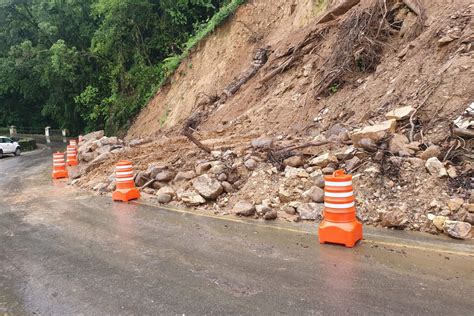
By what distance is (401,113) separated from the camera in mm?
9383

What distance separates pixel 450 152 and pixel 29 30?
41.6m

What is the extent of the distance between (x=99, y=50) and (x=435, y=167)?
1150 inches

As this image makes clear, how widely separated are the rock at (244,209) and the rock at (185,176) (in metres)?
2.46

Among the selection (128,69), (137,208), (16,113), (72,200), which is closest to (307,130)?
(137,208)

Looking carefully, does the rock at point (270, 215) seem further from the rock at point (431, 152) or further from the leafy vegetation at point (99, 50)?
the leafy vegetation at point (99, 50)

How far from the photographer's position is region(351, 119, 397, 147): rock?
28.9 feet

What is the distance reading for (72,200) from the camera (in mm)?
11078

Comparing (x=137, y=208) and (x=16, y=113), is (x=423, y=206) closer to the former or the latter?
(x=137, y=208)

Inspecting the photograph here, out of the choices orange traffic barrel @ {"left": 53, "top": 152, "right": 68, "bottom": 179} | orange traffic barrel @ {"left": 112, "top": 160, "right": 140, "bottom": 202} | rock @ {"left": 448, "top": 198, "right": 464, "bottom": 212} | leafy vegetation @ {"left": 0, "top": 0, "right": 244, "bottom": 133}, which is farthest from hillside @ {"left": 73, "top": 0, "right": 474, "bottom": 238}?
leafy vegetation @ {"left": 0, "top": 0, "right": 244, "bottom": 133}

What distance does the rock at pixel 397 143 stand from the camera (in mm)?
8383

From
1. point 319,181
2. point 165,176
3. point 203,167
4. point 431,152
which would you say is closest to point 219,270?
point 319,181

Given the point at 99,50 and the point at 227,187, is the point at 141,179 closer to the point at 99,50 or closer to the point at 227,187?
the point at 227,187

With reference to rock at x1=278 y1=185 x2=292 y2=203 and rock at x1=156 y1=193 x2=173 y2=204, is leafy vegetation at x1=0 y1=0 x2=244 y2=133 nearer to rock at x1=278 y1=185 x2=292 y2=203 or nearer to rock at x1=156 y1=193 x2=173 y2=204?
rock at x1=156 y1=193 x2=173 y2=204

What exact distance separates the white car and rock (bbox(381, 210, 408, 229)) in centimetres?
2598
